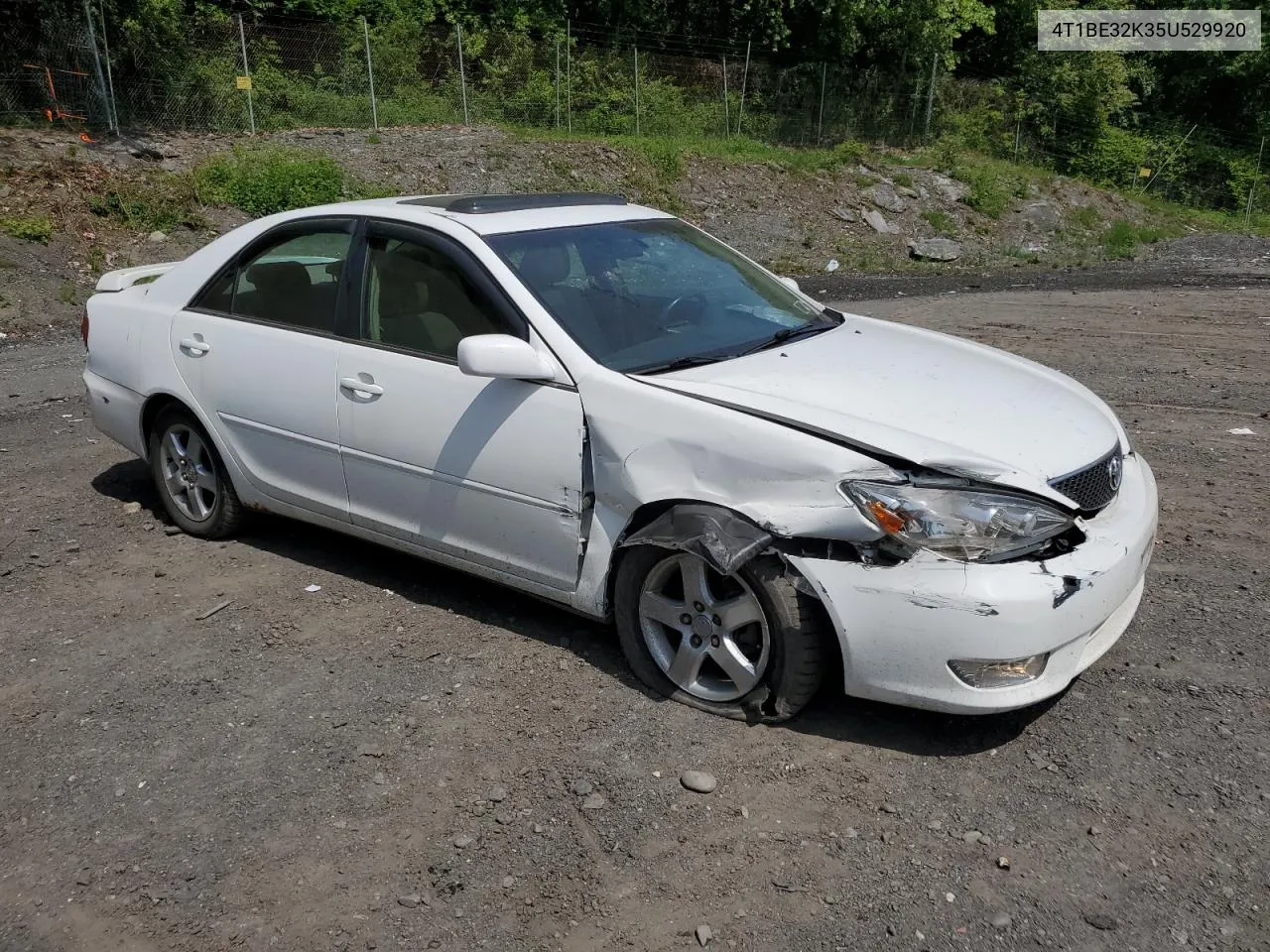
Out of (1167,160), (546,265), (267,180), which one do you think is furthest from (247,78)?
(1167,160)

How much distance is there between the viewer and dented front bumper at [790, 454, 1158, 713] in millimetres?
3254

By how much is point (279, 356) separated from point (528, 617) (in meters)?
1.53

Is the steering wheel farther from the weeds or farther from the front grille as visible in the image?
the weeds

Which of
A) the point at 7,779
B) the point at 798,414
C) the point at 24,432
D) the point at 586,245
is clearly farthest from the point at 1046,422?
the point at 24,432

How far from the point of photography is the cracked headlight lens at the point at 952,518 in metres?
3.32

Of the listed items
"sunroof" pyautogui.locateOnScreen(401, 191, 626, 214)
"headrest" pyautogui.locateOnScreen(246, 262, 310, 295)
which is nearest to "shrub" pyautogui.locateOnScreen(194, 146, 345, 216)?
"headrest" pyautogui.locateOnScreen(246, 262, 310, 295)

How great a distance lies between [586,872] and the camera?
10.1 feet

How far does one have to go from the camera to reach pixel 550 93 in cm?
2267

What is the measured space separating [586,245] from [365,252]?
0.92m

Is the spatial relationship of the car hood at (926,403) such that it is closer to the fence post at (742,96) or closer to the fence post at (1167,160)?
the fence post at (742,96)

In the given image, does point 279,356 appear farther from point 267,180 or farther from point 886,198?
point 886,198

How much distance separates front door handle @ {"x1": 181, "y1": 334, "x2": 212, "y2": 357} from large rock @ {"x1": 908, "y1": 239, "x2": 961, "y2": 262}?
15.0 metres

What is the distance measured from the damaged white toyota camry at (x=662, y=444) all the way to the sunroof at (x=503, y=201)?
22mm

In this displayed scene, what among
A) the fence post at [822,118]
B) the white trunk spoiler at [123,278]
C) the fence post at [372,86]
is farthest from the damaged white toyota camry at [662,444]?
the fence post at [822,118]
